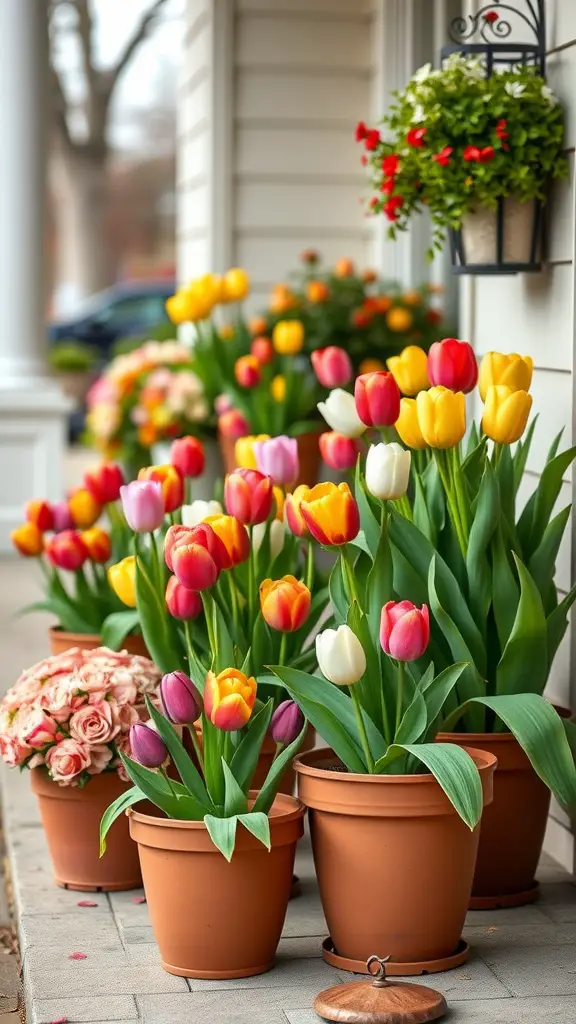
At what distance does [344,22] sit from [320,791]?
5023 mm

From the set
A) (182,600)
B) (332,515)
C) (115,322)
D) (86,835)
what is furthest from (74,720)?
(115,322)

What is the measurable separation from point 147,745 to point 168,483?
0.68 m

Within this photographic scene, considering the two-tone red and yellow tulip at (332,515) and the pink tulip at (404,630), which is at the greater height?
the two-tone red and yellow tulip at (332,515)

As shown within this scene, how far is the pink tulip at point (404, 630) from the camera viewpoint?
2.46 meters

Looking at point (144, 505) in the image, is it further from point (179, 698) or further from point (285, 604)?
point (179, 698)

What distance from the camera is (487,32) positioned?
3.77 metres

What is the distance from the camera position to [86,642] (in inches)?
149

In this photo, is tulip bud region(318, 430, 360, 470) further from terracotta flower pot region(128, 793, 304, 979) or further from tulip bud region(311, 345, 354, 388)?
terracotta flower pot region(128, 793, 304, 979)

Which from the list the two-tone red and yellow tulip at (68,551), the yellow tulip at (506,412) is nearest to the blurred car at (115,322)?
the two-tone red and yellow tulip at (68,551)

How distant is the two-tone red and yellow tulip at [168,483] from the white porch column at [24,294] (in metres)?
5.33

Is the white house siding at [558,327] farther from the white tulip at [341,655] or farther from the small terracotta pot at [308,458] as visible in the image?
the small terracotta pot at [308,458]

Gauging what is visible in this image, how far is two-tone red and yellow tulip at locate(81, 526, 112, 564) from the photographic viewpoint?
3.73 metres

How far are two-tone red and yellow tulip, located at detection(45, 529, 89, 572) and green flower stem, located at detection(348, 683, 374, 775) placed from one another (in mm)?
1208

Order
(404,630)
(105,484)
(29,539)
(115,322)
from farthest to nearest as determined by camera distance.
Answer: (115,322), (29,539), (105,484), (404,630)
